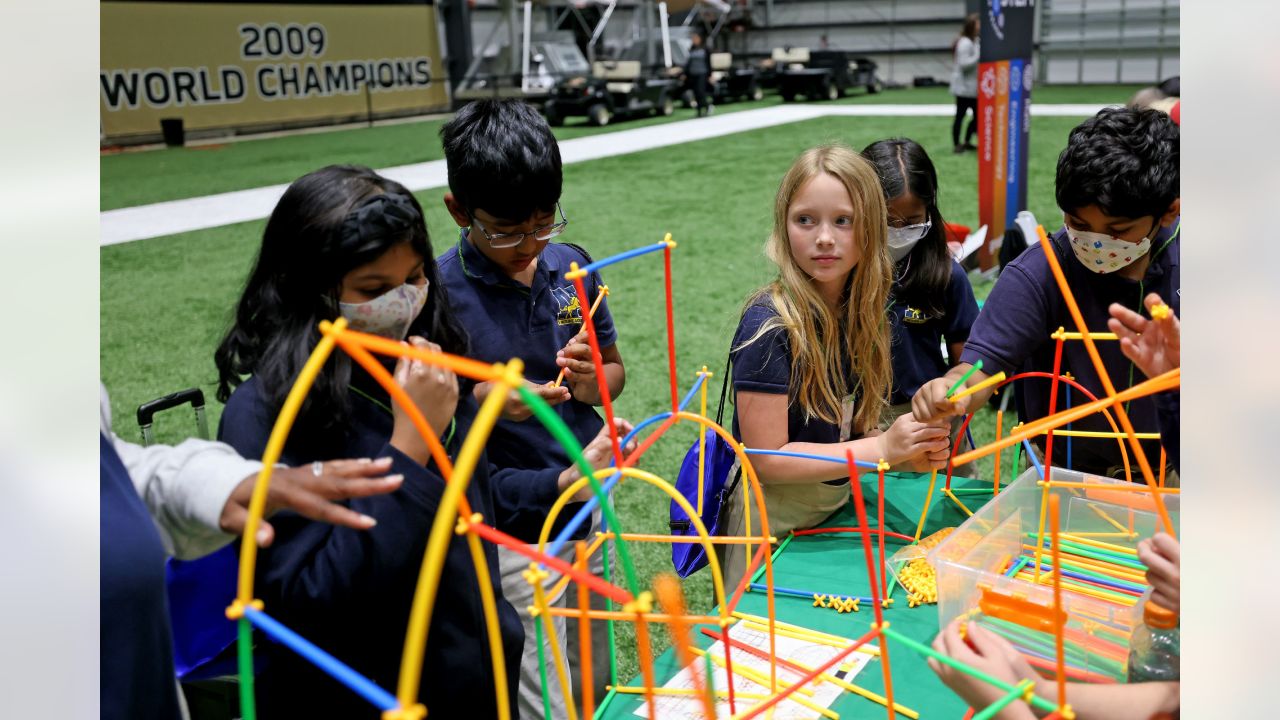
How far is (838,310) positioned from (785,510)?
1.30 feet

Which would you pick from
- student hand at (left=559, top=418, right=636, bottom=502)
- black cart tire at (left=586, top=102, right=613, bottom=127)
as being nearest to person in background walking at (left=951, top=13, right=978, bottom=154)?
black cart tire at (left=586, top=102, right=613, bottom=127)

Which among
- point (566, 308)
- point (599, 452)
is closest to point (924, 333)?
point (566, 308)

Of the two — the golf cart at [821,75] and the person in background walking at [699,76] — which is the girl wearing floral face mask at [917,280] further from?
the golf cart at [821,75]

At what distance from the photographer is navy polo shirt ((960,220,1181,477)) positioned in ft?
5.54

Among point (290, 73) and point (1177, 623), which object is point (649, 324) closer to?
point (1177, 623)

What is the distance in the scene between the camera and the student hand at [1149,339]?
102cm

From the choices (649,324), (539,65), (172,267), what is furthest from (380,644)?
(539,65)

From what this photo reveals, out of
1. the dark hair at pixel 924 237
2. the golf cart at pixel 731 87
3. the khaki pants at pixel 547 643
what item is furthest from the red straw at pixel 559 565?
the golf cart at pixel 731 87

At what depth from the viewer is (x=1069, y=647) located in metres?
1.28

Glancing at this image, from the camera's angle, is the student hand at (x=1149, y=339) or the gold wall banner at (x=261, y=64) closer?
the student hand at (x=1149, y=339)

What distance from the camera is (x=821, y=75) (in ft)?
63.0

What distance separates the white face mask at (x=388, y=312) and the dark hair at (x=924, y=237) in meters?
1.31

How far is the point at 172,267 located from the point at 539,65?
13944mm
